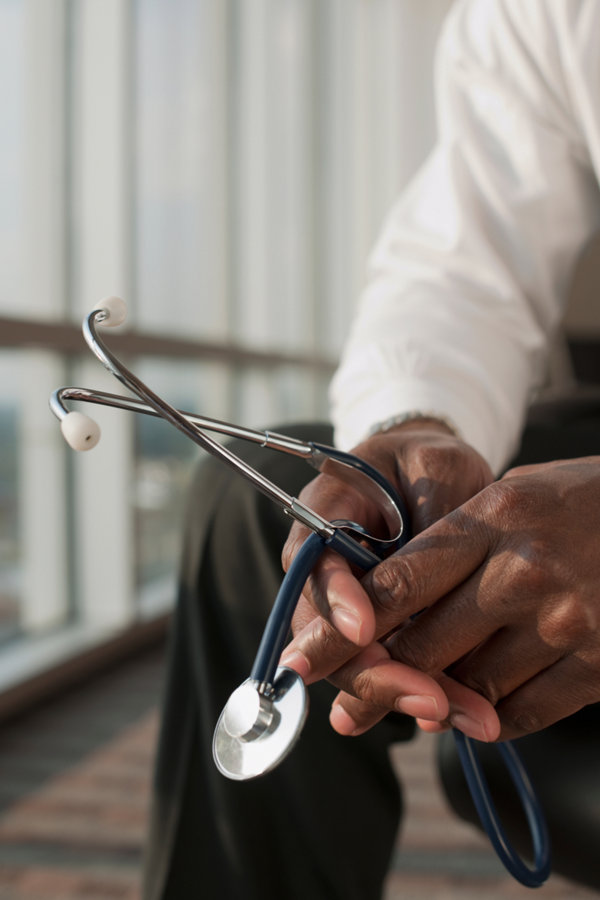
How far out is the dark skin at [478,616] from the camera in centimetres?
40

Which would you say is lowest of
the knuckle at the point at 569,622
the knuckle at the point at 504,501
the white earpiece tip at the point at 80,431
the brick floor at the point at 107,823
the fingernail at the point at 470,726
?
the brick floor at the point at 107,823

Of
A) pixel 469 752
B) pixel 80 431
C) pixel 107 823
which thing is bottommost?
pixel 107 823

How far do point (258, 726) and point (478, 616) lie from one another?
5.4 inches

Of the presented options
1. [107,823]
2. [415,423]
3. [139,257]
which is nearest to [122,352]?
[139,257]

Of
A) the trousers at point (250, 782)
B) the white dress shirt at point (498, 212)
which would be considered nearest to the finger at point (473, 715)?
the trousers at point (250, 782)

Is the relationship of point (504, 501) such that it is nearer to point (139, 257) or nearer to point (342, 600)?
point (342, 600)

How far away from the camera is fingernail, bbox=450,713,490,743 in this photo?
42 centimetres

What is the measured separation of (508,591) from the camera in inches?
15.9

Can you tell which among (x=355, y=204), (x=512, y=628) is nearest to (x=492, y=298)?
(x=512, y=628)

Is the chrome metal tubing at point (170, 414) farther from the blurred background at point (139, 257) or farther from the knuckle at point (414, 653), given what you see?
the blurred background at point (139, 257)

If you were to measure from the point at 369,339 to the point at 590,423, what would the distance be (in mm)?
313

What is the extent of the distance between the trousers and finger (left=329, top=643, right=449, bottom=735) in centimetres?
20

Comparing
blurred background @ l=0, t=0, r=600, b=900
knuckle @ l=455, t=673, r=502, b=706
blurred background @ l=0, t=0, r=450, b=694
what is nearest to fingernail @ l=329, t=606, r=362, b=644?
knuckle @ l=455, t=673, r=502, b=706

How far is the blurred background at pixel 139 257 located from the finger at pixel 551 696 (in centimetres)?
154
